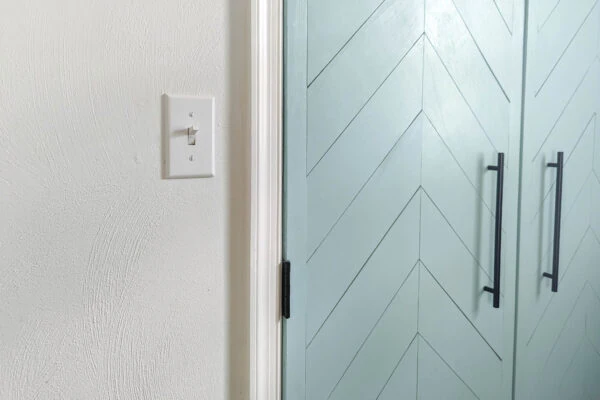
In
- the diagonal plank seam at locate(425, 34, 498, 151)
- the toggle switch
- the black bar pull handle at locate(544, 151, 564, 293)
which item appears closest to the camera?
the toggle switch

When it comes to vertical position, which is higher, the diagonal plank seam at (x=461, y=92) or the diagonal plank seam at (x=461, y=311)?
the diagonal plank seam at (x=461, y=92)

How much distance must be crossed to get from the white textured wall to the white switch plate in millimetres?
15

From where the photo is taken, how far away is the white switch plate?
25.6 inches

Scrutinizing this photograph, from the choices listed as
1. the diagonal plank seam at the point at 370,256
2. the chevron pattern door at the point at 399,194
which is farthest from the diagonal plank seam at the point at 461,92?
the diagonal plank seam at the point at 370,256

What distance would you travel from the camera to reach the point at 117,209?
0.62 m

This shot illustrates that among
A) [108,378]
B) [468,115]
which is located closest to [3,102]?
[108,378]

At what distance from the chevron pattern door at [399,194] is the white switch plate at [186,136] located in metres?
0.14

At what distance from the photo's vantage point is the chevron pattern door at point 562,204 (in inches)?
44.3

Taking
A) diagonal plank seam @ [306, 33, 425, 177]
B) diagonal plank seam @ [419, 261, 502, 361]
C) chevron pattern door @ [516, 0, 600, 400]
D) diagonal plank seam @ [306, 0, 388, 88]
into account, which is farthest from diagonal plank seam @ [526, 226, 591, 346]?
diagonal plank seam @ [306, 0, 388, 88]

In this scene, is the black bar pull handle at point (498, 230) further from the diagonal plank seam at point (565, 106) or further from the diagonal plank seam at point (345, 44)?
the diagonal plank seam at point (345, 44)

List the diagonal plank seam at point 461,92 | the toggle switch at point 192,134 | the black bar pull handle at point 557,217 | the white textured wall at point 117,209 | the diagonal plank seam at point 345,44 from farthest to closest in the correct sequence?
the black bar pull handle at point 557,217
the diagonal plank seam at point 461,92
the diagonal plank seam at point 345,44
the toggle switch at point 192,134
the white textured wall at point 117,209

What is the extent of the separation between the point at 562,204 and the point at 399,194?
58 centimetres

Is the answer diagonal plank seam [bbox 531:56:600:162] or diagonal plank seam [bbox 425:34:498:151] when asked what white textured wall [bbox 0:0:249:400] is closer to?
diagonal plank seam [bbox 425:34:498:151]

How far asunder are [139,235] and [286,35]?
1.25 ft
